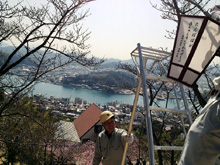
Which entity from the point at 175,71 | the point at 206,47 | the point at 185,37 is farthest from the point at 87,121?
the point at 206,47

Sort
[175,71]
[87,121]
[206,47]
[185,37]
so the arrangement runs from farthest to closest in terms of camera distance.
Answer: [87,121], [175,71], [185,37], [206,47]

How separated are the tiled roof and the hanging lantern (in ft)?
70.0

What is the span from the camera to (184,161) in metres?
0.99

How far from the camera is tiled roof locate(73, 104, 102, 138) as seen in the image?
22.4 metres

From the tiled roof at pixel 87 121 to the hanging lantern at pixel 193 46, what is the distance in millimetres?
21329

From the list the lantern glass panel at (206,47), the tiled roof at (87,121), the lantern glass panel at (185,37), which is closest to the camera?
the lantern glass panel at (206,47)

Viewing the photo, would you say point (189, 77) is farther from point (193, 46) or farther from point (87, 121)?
point (87, 121)

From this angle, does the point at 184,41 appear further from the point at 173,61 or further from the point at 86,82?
the point at 86,82

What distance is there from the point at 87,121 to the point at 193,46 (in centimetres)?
2353

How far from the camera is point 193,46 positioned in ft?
5.02

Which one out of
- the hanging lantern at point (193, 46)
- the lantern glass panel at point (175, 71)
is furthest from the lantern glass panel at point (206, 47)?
the lantern glass panel at point (175, 71)

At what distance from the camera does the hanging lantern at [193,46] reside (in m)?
1.40

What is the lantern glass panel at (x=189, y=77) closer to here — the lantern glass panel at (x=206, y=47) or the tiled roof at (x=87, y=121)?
the lantern glass panel at (x=206, y=47)

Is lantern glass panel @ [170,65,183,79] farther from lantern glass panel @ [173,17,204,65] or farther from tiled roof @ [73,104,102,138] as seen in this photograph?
tiled roof @ [73,104,102,138]
